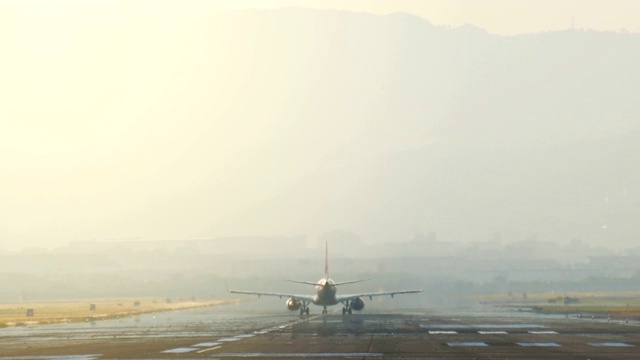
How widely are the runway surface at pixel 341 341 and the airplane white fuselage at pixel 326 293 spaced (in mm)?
25264

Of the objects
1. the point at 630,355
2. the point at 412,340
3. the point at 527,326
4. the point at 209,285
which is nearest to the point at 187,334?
the point at 412,340

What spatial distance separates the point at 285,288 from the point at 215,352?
376 feet

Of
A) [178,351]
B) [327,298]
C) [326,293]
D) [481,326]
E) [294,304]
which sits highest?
[326,293]

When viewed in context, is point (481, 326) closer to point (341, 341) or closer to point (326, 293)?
point (341, 341)

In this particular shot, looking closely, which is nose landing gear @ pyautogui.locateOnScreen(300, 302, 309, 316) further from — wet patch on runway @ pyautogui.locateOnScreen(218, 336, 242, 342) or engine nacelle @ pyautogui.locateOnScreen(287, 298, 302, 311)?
wet patch on runway @ pyautogui.locateOnScreen(218, 336, 242, 342)

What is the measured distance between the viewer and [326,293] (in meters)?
104

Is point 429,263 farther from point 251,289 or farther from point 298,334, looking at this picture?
point 298,334

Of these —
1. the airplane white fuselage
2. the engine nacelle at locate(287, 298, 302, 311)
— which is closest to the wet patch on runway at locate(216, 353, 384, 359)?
the airplane white fuselage

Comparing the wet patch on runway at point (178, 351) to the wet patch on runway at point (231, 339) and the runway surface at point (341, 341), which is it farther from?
the wet patch on runway at point (231, 339)

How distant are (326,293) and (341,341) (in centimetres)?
4755

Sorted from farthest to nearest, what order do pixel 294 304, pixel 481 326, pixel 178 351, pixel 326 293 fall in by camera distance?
pixel 294 304 → pixel 326 293 → pixel 481 326 → pixel 178 351

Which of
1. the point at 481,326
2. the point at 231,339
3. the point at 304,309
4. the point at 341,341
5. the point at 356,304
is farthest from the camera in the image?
the point at 356,304

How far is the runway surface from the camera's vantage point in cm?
4662

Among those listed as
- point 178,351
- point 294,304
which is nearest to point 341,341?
point 178,351
